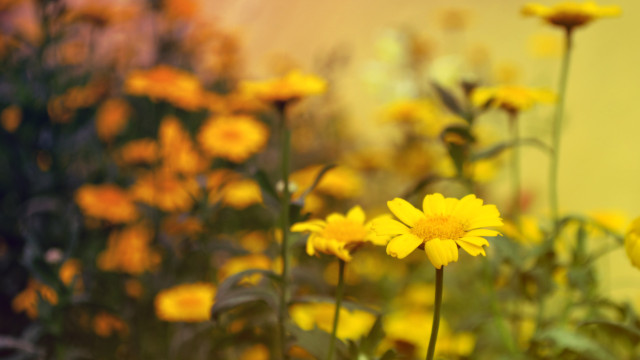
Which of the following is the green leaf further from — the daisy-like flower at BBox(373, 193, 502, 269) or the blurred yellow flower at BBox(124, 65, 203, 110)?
the blurred yellow flower at BBox(124, 65, 203, 110)

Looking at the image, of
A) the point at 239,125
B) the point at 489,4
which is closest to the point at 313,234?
the point at 239,125

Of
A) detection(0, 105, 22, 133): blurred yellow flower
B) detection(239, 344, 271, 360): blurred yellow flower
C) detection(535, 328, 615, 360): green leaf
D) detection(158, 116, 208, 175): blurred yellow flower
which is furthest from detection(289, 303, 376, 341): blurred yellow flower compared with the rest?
detection(0, 105, 22, 133): blurred yellow flower

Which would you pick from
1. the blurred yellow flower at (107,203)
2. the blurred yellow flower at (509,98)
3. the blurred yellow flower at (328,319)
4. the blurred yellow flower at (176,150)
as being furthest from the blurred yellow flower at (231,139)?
the blurred yellow flower at (509,98)

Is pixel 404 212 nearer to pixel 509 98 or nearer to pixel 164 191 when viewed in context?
pixel 509 98

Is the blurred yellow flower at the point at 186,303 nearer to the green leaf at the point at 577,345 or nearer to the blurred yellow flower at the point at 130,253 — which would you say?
the blurred yellow flower at the point at 130,253

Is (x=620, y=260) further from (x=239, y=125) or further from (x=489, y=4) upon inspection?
(x=239, y=125)
